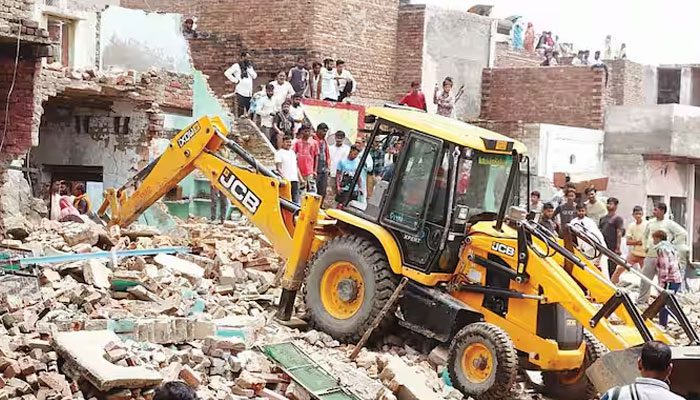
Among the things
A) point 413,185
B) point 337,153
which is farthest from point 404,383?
point 337,153

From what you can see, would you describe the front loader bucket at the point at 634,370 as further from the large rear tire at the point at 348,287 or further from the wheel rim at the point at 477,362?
the large rear tire at the point at 348,287

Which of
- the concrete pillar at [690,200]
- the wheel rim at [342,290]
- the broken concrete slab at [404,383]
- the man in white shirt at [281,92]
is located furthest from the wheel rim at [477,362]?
the concrete pillar at [690,200]

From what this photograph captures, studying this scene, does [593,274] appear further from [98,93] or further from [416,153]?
[98,93]

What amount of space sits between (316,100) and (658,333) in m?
11.4

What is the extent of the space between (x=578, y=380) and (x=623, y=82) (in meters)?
20.0

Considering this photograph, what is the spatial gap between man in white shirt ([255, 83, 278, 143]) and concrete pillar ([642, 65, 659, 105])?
49.2 ft

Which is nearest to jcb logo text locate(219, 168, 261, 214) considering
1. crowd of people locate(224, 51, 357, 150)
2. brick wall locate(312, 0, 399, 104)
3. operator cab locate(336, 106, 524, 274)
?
operator cab locate(336, 106, 524, 274)

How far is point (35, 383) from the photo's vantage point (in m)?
7.14

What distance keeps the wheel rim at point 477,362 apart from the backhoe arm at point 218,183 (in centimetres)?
243

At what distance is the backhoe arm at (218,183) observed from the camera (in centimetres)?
1066

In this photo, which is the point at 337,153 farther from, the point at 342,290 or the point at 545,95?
the point at 545,95

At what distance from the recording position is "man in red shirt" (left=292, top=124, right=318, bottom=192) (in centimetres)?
1489

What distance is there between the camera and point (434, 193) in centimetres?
939

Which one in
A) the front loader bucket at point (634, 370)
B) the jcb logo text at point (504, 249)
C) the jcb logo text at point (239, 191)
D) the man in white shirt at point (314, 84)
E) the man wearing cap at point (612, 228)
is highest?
the man in white shirt at point (314, 84)
